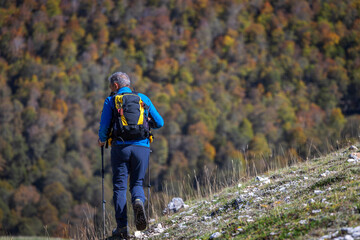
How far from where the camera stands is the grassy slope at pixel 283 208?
3.64 meters

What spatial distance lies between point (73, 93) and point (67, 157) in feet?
61.8

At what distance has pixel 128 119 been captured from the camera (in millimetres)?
5195

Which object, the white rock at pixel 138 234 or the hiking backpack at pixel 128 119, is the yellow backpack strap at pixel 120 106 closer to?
the hiking backpack at pixel 128 119

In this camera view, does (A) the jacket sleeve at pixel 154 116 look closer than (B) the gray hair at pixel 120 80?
No

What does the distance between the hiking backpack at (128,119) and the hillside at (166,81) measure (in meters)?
44.8

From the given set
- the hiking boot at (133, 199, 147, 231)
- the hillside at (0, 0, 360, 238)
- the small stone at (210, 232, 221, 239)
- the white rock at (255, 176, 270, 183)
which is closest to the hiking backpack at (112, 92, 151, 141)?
the hiking boot at (133, 199, 147, 231)

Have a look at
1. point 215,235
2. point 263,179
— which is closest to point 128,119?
point 215,235

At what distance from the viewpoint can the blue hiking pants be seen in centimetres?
524

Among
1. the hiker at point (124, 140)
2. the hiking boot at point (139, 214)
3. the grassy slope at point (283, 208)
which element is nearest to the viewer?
the grassy slope at point (283, 208)

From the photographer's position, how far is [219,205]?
18.6 ft

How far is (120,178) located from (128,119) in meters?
0.70

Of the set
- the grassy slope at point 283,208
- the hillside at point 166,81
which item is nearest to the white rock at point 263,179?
the grassy slope at point 283,208

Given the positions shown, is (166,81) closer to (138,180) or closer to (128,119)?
(138,180)

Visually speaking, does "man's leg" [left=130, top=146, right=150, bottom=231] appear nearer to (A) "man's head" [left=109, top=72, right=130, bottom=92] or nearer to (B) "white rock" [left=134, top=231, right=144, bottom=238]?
(B) "white rock" [left=134, top=231, right=144, bottom=238]
